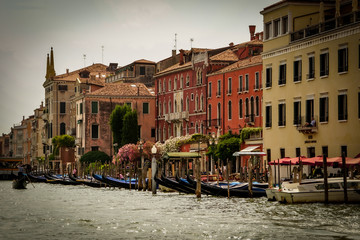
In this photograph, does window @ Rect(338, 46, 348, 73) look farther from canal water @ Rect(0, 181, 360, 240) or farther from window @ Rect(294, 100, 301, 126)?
canal water @ Rect(0, 181, 360, 240)

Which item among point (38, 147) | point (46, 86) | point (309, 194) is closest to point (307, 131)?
point (309, 194)

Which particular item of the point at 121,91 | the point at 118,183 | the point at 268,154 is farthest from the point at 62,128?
the point at 268,154

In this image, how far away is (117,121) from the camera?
7294cm

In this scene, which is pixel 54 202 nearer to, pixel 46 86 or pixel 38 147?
pixel 46 86

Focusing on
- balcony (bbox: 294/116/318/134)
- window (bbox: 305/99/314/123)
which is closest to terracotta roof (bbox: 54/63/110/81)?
balcony (bbox: 294/116/318/134)

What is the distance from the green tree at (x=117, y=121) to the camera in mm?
72938

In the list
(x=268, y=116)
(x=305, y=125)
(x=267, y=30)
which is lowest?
(x=305, y=125)

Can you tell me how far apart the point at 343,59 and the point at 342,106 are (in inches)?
78.7

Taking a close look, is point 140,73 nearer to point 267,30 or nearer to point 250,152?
point 250,152

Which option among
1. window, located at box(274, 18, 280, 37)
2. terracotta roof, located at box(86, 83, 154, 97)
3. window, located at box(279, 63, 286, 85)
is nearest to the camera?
window, located at box(279, 63, 286, 85)

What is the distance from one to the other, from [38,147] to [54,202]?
69.9 metres

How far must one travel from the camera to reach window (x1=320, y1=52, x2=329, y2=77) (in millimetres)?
39875

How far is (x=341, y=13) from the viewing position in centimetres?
4175

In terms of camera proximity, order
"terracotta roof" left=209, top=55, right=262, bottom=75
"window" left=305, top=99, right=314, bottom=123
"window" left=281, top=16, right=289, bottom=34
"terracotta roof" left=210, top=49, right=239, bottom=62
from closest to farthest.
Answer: "window" left=305, top=99, right=314, bottom=123 < "window" left=281, top=16, right=289, bottom=34 < "terracotta roof" left=209, top=55, right=262, bottom=75 < "terracotta roof" left=210, top=49, right=239, bottom=62
